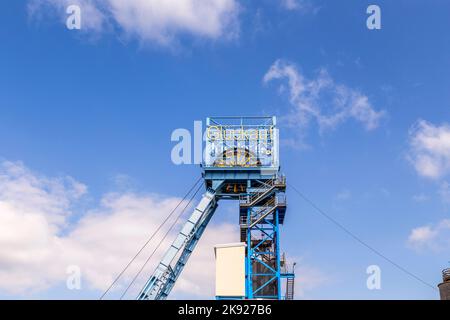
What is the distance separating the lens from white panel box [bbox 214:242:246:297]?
43656mm

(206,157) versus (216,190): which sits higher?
(206,157)

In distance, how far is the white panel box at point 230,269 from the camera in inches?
1719

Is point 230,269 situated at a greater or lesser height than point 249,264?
lesser

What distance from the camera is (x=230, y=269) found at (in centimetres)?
4456

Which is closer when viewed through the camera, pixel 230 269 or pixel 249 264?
pixel 230 269

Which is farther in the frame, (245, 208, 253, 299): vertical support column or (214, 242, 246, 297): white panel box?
(245, 208, 253, 299): vertical support column

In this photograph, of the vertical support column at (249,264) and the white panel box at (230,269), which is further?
the vertical support column at (249,264)
